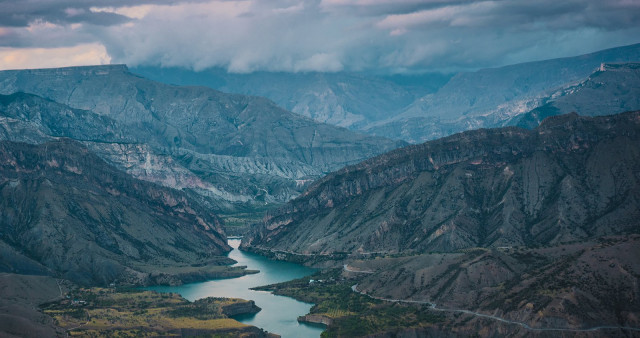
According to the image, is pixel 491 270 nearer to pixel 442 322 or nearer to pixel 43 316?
pixel 442 322

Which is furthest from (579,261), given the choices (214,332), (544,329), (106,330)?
(106,330)

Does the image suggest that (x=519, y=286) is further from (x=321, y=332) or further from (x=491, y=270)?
(x=321, y=332)

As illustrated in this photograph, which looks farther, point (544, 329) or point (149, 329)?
point (149, 329)

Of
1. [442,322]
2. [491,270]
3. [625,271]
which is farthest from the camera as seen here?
[491,270]

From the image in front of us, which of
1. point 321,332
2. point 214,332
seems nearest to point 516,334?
point 321,332

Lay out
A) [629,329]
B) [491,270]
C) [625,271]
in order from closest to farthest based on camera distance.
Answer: [629,329] < [625,271] < [491,270]

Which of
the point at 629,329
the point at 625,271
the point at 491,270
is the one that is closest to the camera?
the point at 629,329

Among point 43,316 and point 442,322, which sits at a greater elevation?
point 43,316

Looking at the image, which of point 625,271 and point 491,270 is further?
point 491,270

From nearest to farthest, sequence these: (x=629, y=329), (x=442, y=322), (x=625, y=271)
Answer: (x=629, y=329) → (x=625, y=271) → (x=442, y=322)
